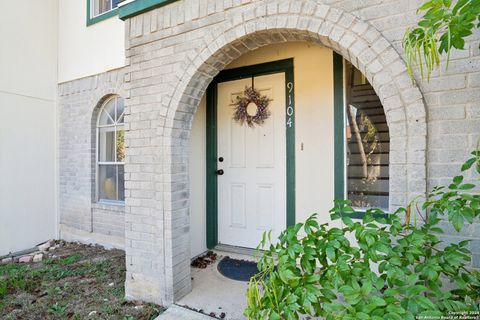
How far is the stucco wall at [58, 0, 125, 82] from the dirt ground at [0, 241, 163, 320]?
9.55ft

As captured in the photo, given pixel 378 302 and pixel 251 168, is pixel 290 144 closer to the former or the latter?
pixel 251 168

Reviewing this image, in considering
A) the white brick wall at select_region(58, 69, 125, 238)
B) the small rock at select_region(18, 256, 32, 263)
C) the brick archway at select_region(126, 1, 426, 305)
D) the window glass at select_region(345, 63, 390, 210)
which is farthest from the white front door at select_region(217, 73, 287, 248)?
the small rock at select_region(18, 256, 32, 263)

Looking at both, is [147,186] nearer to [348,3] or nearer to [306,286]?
[306,286]

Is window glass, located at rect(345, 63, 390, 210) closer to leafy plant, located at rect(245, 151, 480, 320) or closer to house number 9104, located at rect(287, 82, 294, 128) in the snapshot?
house number 9104, located at rect(287, 82, 294, 128)

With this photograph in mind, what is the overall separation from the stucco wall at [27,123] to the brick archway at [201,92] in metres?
2.95

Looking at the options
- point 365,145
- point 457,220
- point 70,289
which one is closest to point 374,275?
point 457,220

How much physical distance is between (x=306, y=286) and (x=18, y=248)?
4993 mm

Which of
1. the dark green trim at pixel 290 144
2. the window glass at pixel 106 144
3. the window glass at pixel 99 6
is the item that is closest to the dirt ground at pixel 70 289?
the window glass at pixel 106 144

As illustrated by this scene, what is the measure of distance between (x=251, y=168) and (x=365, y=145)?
4.44 feet

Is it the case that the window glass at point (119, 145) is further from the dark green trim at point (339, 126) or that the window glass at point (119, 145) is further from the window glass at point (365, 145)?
the window glass at point (365, 145)

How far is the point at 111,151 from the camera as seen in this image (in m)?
4.54

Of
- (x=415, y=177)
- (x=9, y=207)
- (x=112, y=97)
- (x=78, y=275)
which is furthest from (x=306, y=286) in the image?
(x=9, y=207)

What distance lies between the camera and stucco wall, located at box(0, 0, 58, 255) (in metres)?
4.20

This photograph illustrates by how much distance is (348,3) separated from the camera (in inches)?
69.5
